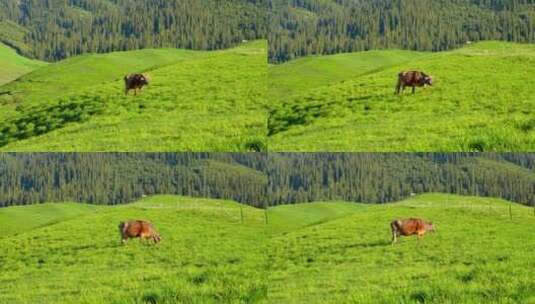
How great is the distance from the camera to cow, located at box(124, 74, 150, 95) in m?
11.6

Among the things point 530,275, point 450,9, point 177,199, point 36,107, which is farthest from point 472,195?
point 36,107

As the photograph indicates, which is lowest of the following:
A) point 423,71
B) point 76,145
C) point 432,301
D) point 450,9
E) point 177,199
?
point 432,301

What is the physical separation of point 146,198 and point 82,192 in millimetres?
805

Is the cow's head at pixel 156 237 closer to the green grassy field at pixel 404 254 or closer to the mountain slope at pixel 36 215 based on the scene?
the mountain slope at pixel 36 215

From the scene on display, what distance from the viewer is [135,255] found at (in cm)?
1155

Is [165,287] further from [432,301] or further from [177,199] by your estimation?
[432,301]

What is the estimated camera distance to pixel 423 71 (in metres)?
11.1

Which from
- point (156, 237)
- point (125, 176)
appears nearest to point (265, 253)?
point (156, 237)

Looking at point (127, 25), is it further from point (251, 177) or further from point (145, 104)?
point (251, 177)

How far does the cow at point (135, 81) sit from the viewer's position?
11594mm

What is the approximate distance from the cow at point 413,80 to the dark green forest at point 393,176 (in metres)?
0.85

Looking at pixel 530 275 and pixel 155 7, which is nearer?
pixel 530 275

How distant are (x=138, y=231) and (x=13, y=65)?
2593 millimetres

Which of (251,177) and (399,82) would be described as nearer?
(399,82)
